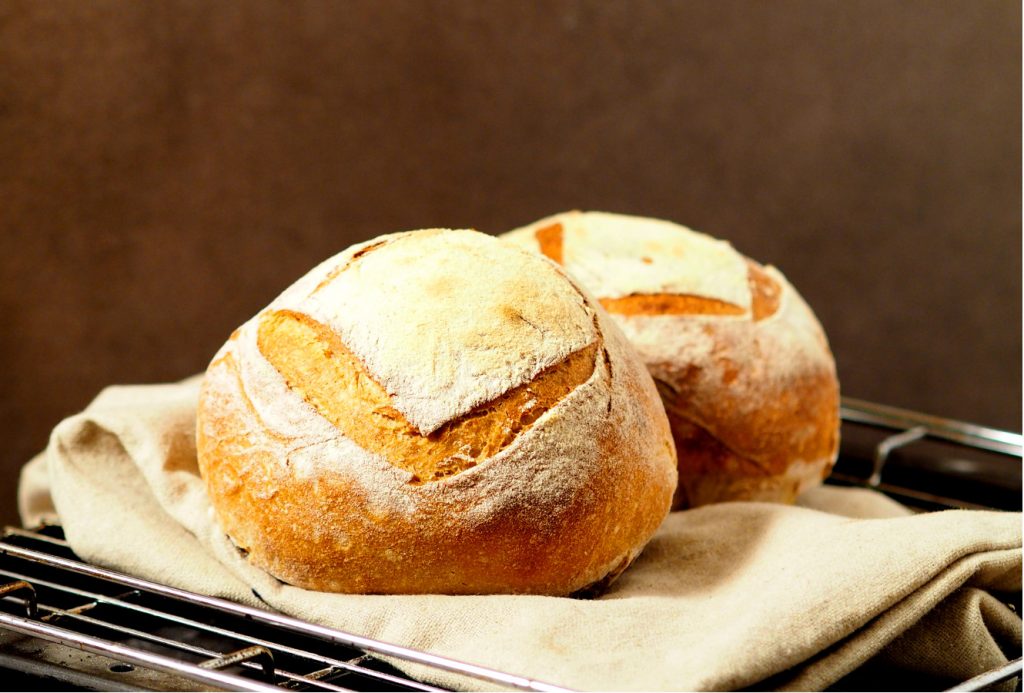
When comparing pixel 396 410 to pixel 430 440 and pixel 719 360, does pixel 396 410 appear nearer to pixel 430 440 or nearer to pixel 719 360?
pixel 430 440

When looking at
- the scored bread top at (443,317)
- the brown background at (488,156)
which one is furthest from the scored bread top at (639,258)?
the brown background at (488,156)

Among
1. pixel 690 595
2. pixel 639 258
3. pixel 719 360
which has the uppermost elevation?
pixel 639 258

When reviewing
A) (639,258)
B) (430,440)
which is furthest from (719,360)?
(430,440)

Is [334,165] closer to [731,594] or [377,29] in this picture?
[377,29]

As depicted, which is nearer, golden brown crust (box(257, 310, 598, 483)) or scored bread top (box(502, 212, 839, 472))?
golden brown crust (box(257, 310, 598, 483))

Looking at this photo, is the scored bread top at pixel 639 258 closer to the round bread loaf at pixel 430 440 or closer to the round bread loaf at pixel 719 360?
the round bread loaf at pixel 719 360

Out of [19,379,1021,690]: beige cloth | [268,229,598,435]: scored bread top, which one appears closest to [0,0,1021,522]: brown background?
[19,379,1021,690]: beige cloth

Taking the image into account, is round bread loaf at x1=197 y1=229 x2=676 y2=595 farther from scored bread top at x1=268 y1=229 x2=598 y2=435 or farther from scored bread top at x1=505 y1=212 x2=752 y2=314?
scored bread top at x1=505 y1=212 x2=752 y2=314
